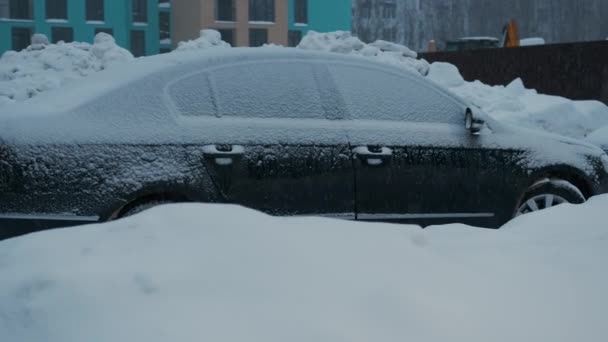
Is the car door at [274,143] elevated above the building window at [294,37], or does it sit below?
below

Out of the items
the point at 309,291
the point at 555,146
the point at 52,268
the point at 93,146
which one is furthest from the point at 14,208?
the point at 555,146

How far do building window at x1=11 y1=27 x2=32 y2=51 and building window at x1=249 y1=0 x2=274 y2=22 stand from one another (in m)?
12.9

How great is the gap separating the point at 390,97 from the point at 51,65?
45.9 ft

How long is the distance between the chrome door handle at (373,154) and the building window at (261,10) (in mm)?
48759

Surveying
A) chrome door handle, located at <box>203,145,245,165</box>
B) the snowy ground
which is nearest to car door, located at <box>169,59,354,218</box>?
chrome door handle, located at <box>203,145,245,165</box>

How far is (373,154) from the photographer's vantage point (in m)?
5.62

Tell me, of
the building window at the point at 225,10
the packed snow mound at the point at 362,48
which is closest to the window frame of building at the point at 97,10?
the building window at the point at 225,10

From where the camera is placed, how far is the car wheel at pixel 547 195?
6270 millimetres

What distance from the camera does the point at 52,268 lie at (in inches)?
94.7

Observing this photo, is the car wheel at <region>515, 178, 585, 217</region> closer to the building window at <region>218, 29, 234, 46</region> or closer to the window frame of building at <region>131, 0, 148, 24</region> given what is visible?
the building window at <region>218, 29, 234, 46</region>

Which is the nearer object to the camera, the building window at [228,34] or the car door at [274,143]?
the car door at [274,143]

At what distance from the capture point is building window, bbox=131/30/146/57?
53.7 m

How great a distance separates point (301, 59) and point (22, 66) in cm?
1417

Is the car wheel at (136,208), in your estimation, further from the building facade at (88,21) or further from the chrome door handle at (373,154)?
the building facade at (88,21)
